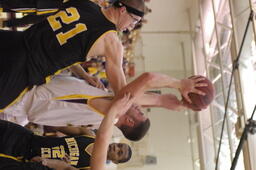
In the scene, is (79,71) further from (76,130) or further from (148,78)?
(148,78)

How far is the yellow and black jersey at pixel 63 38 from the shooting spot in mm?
2033

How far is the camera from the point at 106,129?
71.4 inches

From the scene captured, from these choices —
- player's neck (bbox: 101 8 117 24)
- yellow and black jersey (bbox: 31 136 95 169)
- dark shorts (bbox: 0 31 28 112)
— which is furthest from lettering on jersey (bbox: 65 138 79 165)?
player's neck (bbox: 101 8 117 24)

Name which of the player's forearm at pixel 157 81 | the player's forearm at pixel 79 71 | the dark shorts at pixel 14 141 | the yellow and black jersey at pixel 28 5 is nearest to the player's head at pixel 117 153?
the player's forearm at pixel 79 71

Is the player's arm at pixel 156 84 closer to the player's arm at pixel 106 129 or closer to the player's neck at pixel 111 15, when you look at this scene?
the player's arm at pixel 106 129

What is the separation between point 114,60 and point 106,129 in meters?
0.45

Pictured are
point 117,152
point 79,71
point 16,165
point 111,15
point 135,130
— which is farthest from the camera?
point 117,152

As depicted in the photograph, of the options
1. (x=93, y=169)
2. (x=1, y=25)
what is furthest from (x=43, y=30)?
(x=1, y=25)

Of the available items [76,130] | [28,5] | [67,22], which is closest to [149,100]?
[67,22]

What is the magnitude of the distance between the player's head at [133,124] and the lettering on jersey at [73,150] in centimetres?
34

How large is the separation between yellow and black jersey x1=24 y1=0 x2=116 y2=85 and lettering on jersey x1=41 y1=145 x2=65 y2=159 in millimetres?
571

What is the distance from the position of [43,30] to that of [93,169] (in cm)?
80

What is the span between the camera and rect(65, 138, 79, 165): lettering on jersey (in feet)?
8.39

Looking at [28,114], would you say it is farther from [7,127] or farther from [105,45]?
[105,45]
